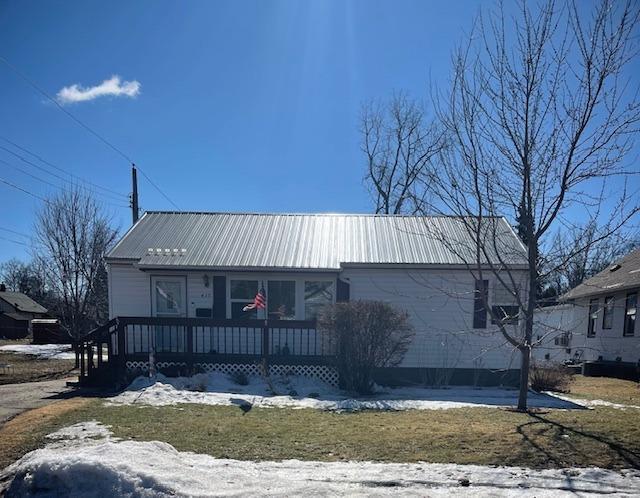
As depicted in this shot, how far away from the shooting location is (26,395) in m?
9.39

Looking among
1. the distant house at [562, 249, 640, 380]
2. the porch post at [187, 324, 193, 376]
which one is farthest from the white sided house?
the distant house at [562, 249, 640, 380]

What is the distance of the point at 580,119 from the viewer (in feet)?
22.6

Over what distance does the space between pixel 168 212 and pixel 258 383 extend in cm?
775

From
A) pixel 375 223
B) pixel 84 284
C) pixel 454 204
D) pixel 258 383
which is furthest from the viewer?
pixel 84 284

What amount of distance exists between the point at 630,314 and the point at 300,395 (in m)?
15.2

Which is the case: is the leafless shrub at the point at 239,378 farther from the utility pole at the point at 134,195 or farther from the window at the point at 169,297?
the utility pole at the point at 134,195

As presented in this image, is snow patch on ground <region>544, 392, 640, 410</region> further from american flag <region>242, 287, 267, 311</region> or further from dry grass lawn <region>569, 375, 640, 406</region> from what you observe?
american flag <region>242, 287, 267, 311</region>

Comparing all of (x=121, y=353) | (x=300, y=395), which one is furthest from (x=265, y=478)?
(x=121, y=353)

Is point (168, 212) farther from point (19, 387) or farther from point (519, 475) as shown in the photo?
point (519, 475)

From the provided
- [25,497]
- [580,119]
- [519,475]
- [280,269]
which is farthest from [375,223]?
[25,497]

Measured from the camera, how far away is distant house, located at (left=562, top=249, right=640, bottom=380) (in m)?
16.7

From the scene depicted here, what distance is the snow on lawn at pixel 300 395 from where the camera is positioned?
336 inches

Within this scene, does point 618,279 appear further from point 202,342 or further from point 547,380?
point 202,342

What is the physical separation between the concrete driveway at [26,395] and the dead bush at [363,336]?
235 inches
